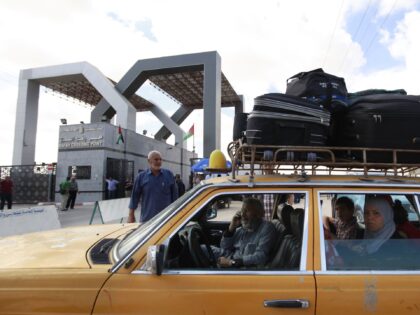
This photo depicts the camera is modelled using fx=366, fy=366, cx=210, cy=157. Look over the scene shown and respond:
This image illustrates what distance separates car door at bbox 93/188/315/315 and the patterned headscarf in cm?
58

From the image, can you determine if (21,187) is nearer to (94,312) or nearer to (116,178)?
(116,178)

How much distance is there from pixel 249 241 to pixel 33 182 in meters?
23.5

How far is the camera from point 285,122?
9.55 feet

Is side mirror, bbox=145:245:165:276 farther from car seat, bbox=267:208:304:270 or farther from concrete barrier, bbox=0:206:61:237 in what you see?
concrete barrier, bbox=0:206:61:237

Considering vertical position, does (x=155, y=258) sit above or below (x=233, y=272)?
above

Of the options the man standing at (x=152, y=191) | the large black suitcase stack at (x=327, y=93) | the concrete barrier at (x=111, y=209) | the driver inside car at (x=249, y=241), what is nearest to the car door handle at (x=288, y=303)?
the driver inside car at (x=249, y=241)

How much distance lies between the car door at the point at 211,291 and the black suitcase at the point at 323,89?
1.49 meters

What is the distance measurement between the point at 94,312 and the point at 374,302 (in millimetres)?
1607

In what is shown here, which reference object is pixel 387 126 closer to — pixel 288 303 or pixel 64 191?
pixel 288 303

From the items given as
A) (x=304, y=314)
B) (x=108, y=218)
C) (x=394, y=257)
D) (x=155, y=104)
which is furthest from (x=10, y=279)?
(x=155, y=104)

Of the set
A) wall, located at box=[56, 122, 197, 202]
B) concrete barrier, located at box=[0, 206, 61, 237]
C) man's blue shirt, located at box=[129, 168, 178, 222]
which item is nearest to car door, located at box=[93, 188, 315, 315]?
man's blue shirt, located at box=[129, 168, 178, 222]

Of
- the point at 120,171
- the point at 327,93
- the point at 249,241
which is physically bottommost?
the point at 249,241

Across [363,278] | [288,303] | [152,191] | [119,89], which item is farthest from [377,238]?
[119,89]

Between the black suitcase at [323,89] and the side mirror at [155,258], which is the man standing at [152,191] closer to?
the black suitcase at [323,89]
